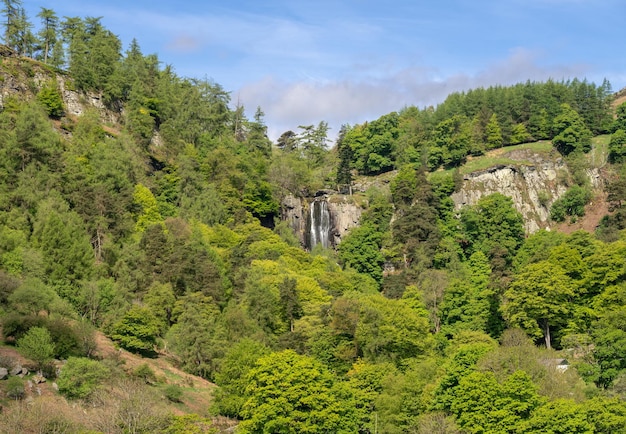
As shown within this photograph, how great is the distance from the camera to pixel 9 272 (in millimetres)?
57094

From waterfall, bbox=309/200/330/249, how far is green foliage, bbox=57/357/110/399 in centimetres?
5790

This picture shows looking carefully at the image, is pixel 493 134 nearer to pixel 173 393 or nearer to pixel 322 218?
pixel 322 218

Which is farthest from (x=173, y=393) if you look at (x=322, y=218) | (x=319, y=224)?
(x=322, y=218)

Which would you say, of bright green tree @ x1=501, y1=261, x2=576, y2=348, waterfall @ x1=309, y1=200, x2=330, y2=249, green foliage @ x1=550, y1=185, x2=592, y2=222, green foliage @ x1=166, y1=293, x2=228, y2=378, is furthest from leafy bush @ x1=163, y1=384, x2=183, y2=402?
green foliage @ x1=550, y1=185, x2=592, y2=222

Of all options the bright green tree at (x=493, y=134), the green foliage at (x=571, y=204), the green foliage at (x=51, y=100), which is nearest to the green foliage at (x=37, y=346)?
the green foliage at (x=51, y=100)

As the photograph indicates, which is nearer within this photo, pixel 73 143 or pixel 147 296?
pixel 147 296

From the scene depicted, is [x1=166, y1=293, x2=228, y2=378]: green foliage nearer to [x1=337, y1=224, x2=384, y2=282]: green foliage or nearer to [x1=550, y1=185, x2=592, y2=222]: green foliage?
[x1=337, y1=224, x2=384, y2=282]: green foliage

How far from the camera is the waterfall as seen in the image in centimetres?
10225

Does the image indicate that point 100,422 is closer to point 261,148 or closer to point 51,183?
point 51,183

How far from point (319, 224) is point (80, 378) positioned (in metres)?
60.9

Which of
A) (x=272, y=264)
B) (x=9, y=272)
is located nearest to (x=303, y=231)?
(x=272, y=264)

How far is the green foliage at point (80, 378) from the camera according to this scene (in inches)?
1768

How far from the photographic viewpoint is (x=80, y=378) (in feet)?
149

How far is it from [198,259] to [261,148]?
49561 millimetres
